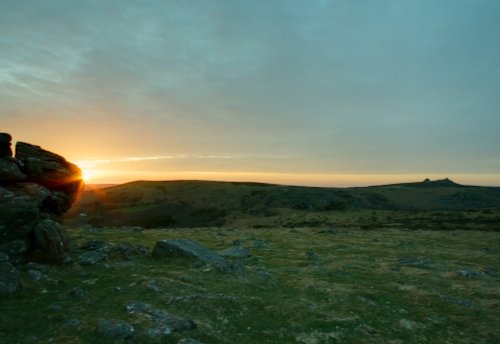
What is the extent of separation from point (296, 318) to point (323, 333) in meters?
1.91

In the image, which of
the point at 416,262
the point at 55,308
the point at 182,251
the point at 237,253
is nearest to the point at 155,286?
the point at 55,308

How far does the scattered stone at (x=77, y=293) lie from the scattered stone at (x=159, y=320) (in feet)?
9.62

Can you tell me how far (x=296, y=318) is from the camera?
19234mm

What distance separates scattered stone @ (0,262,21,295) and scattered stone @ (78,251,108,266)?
570cm

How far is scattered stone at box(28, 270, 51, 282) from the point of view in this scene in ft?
71.0

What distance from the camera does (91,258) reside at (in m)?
26.6

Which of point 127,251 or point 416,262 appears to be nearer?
point 127,251

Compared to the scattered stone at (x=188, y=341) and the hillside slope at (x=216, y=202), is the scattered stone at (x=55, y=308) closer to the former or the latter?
the scattered stone at (x=188, y=341)

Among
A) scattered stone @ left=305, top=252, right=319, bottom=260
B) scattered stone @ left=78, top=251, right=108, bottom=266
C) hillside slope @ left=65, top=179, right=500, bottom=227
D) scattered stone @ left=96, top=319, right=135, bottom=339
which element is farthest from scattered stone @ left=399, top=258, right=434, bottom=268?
hillside slope @ left=65, top=179, right=500, bottom=227

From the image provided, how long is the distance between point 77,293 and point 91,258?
6.78m

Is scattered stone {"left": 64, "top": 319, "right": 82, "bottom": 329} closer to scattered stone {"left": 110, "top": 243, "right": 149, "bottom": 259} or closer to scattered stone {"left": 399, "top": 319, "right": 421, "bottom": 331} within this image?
scattered stone {"left": 110, "top": 243, "right": 149, "bottom": 259}

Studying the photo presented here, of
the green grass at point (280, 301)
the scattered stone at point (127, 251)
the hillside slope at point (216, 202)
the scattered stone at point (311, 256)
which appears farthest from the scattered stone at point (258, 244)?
the hillside slope at point (216, 202)

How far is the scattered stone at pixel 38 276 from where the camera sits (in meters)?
21.6

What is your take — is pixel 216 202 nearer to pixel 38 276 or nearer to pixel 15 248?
pixel 15 248
